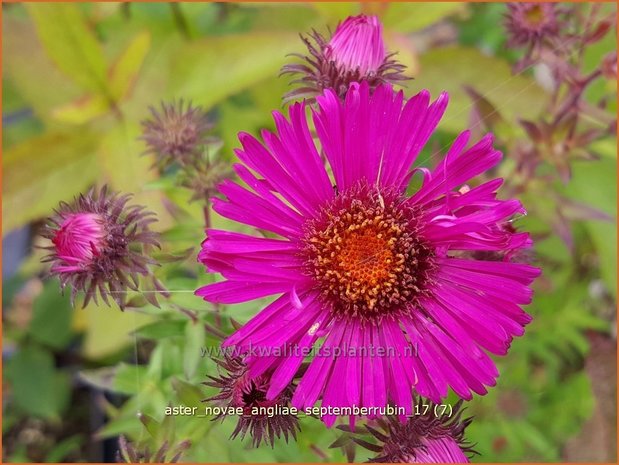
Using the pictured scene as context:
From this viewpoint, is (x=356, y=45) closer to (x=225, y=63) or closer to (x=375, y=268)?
(x=375, y=268)

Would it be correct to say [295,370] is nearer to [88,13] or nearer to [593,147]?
[593,147]

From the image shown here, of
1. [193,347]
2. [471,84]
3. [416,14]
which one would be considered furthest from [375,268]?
[416,14]

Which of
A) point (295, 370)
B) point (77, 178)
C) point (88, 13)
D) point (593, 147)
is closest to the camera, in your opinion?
point (295, 370)

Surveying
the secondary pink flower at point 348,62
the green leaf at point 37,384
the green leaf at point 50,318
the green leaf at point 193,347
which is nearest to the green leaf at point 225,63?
the secondary pink flower at point 348,62

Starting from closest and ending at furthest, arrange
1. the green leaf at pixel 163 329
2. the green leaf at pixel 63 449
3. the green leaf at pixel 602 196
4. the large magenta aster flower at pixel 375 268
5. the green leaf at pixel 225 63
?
the large magenta aster flower at pixel 375 268 < the green leaf at pixel 163 329 < the green leaf at pixel 225 63 < the green leaf at pixel 602 196 < the green leaf at pixel 63 449

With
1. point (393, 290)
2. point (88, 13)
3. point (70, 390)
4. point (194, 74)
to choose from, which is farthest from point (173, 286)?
point (70, 390)

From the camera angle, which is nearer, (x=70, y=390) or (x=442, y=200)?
(x=442, y=200)

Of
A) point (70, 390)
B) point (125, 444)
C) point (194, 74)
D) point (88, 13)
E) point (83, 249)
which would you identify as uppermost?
point (88, 13)

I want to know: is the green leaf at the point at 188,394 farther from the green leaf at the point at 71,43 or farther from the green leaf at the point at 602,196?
the green leaf at the point at 602,196
